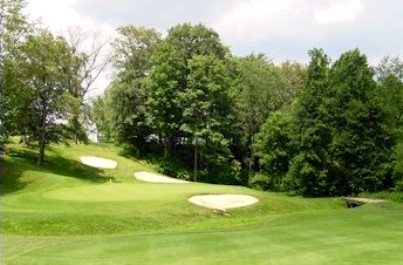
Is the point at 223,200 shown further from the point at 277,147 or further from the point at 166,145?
the point at 166,145

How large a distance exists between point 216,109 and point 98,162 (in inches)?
571

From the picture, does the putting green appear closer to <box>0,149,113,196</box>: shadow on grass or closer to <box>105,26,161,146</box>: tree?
<box>0,149,113,196</box>: shadow on grass

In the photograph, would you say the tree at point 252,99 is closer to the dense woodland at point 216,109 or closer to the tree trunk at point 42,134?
the dense woodland at point 216,109

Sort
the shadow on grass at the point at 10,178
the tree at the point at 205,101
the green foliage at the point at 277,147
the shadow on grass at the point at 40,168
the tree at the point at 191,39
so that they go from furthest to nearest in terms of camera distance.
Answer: the tree at the point at 191,39, the tree at the point at 205,101, the green foliage at the point at 277,147, the shadow on grass at the point at 40,168, the shadow on grass at the point at 10,178

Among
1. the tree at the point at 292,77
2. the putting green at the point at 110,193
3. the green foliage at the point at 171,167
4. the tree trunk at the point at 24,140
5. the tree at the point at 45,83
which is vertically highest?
the tree at the point at 292,77

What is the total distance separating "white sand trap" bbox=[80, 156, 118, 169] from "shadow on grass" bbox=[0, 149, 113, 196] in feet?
3.86

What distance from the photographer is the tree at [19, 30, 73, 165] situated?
42.3 meters

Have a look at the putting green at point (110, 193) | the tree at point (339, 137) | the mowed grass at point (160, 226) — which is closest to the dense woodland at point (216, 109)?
the tree at point (339, 137)

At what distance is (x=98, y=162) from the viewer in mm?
49938

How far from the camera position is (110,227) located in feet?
80.8

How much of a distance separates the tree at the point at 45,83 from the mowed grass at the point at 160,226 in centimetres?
302

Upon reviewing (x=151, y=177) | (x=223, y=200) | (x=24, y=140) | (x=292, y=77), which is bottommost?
(x=223, y=200)

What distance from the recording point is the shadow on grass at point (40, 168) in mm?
37000

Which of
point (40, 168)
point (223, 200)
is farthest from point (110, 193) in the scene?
point (40, 168)
